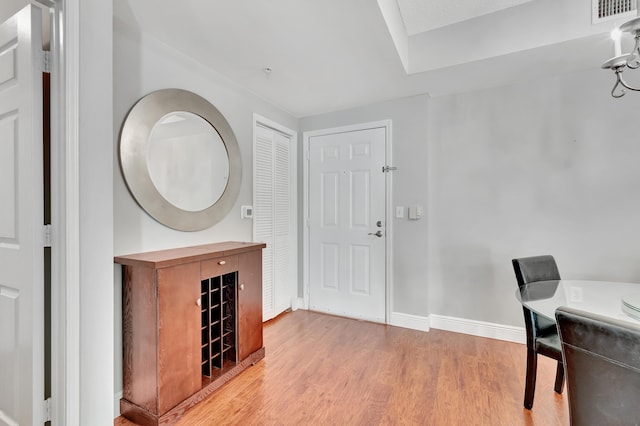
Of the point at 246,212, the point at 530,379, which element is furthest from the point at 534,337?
the point at 246,212

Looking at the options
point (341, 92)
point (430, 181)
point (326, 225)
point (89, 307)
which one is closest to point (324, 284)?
point (326, 225)

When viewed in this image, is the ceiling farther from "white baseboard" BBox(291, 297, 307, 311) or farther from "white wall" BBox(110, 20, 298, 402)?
"white baseboard" BBox(291, 297, 307, 311)

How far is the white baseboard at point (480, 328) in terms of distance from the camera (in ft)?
8.55

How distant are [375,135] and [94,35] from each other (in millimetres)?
2437

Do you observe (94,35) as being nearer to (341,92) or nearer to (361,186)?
(341,92)

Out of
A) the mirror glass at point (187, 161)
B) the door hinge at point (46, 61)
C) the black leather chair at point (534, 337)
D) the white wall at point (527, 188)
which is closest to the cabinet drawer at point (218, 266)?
the mirror glass at point (187, 161)

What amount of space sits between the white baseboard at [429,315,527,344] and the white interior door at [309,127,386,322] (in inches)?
23.2

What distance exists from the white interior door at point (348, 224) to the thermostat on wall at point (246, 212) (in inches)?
35.8

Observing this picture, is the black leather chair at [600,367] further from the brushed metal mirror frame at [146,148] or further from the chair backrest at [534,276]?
the brushed metal mirror frame at [146,148]

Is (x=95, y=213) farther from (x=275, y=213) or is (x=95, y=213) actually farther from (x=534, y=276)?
(x=534, y=276)

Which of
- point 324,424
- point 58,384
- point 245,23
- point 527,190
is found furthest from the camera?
point 527,190

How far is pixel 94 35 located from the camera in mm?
1277

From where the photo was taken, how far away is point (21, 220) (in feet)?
4.12

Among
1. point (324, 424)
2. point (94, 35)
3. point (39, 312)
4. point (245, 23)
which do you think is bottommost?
point (324, 424)
